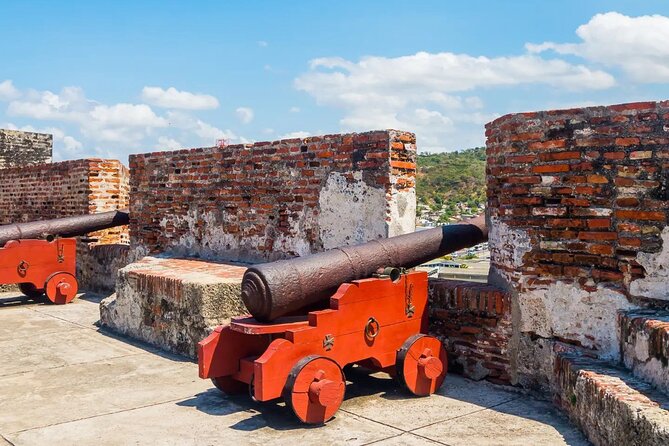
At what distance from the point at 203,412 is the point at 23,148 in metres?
15.7

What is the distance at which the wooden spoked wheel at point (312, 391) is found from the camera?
13.9 feet

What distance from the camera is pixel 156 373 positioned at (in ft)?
18.7

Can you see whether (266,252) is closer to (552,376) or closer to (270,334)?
(270,334)

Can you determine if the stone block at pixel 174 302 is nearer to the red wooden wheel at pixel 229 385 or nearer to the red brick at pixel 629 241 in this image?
the red wooden wheel at pixel 229 385

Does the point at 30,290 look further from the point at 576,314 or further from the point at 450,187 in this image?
the point at 450,187

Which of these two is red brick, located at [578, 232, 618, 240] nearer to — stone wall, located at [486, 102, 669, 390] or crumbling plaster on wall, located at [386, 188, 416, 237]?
stone wall, located at [486, 102, 669, 390]

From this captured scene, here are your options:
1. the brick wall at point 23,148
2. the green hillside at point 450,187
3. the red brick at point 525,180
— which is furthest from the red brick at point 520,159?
the green hillside at point 450,187

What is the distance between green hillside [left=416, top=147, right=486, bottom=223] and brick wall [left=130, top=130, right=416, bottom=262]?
37741mm

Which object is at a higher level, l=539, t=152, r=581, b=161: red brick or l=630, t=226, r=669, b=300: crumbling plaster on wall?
l=539, t=152, r=581, b=161: red brick

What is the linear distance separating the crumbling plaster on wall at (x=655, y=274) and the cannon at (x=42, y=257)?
755 centimetres

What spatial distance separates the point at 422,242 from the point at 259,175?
2588 millimetres

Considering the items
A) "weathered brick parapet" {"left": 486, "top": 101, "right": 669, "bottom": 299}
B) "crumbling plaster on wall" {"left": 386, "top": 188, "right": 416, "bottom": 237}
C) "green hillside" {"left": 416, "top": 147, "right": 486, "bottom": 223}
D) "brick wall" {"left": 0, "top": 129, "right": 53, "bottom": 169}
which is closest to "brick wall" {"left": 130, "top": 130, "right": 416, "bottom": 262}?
"crumbling plaster on wall" {"left": 386, "top": 188, "right": 416, "bottom": 237}

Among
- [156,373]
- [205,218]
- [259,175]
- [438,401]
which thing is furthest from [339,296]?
[205,218]

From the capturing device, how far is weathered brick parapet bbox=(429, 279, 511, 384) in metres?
5.13
